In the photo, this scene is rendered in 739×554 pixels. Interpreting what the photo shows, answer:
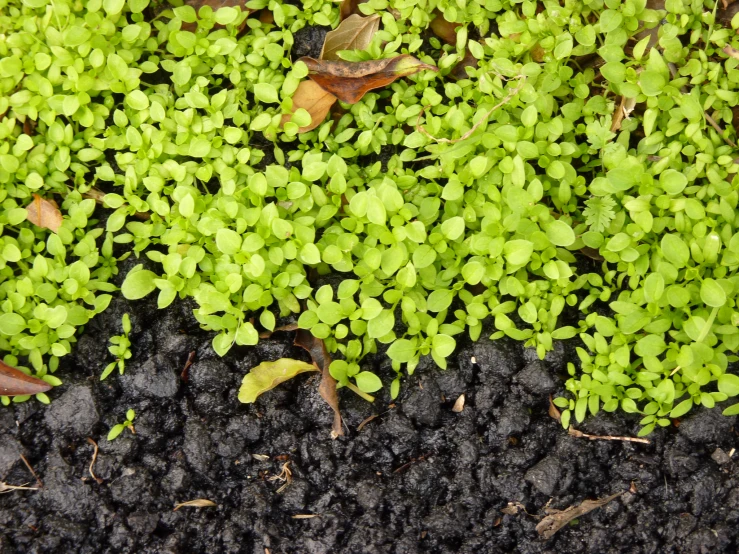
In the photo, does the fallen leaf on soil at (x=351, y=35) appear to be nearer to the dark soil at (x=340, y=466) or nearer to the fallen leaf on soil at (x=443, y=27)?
the fallen leaf on soil at (x=443, y=27)

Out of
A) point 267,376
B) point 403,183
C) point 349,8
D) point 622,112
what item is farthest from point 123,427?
point 622,112

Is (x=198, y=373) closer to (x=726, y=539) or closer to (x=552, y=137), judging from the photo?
(x=552, y=137)

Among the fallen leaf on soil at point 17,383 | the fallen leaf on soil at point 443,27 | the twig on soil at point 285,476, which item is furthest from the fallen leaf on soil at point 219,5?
the twig on soil at point 285,476

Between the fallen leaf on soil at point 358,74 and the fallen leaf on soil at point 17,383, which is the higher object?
the fallen leaf on soil at point 358,74

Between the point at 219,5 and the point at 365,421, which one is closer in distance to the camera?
the point at 365,421

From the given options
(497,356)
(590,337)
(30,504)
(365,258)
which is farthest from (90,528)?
(590,337)

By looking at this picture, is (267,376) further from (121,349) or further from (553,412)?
(553,412)

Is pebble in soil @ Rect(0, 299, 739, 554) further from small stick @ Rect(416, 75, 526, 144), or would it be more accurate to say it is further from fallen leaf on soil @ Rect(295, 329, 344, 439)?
small stick @ Rect(416, 75, 526, 144)
